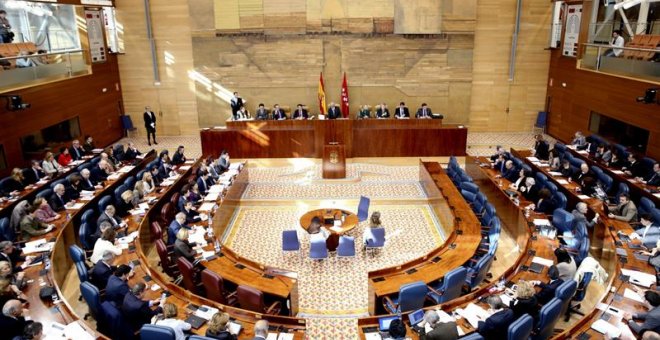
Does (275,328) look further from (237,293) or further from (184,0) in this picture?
(184,0)

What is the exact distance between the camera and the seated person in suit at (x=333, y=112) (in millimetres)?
18859

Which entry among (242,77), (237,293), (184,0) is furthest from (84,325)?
(184,0)

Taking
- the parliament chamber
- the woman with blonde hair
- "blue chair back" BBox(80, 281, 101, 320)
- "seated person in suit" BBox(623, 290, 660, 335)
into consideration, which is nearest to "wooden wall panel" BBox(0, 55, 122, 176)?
the parliament chamber

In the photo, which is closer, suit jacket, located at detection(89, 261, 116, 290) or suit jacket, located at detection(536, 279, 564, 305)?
suit jacket, located at detection(536, 279, 564, 305)

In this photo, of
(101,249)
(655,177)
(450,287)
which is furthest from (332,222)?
(655,177)

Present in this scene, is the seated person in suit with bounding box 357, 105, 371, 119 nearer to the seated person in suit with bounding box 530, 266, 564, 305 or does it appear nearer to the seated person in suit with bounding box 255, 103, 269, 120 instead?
the seated person in suit with bounding box 255, 103, 269, 120

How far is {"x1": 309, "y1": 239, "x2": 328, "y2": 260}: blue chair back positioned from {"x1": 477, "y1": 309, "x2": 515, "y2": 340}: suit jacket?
405 cm

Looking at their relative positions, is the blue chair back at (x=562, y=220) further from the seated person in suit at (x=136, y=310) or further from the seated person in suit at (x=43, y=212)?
the seated person in suit at (x=43, y=212)

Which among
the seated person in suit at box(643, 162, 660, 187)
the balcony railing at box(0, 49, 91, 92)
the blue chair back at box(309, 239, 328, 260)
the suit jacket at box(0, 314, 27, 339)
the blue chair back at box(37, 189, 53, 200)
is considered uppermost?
the balcony railing at box(0, 49, 91, 92)

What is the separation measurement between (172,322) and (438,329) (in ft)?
11.3

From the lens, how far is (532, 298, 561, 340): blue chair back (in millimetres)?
6355

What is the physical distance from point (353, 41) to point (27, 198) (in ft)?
43.4

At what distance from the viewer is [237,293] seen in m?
7.35

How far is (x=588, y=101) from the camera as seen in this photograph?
664 inches
